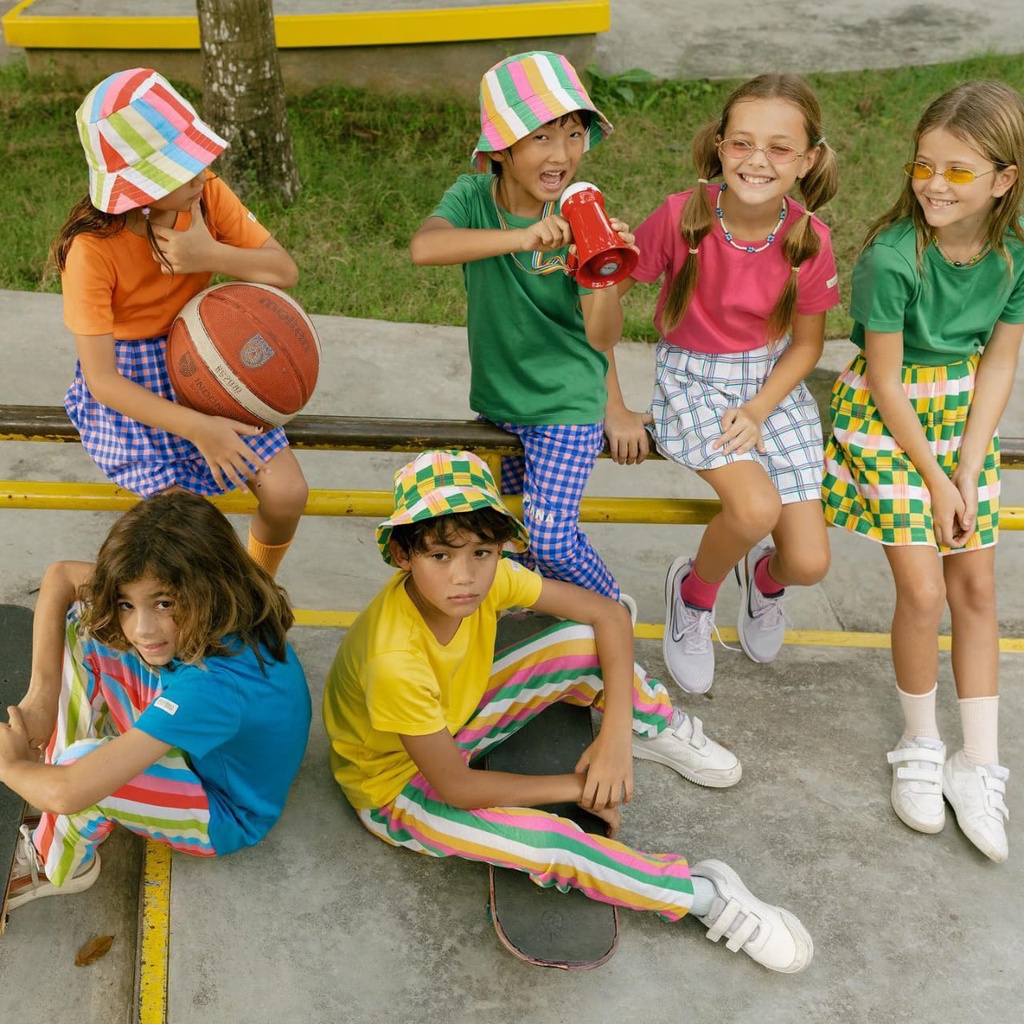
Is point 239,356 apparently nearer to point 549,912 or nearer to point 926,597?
point 549,912

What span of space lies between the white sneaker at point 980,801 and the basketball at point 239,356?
2122 millimetres

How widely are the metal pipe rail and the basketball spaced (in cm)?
19

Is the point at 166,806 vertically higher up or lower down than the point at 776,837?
higher up

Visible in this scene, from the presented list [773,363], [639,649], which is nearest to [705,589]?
[639,649]

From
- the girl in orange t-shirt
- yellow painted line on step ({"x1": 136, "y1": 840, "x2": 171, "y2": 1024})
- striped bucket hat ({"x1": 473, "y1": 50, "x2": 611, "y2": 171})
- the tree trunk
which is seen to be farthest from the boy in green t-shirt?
the tree trunk

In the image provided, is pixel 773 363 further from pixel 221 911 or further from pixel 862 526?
pixel 221 911

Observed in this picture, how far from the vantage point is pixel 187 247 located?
319cm

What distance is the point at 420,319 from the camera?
6.36 meters

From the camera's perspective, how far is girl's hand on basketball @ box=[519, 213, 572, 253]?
3.05m

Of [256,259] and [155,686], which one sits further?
[256,259]

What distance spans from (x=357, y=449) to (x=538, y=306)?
666 mm

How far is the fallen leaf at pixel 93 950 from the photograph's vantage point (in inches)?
116

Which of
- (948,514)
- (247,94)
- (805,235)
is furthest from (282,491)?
(247,94)

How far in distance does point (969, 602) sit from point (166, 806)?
2.27m
